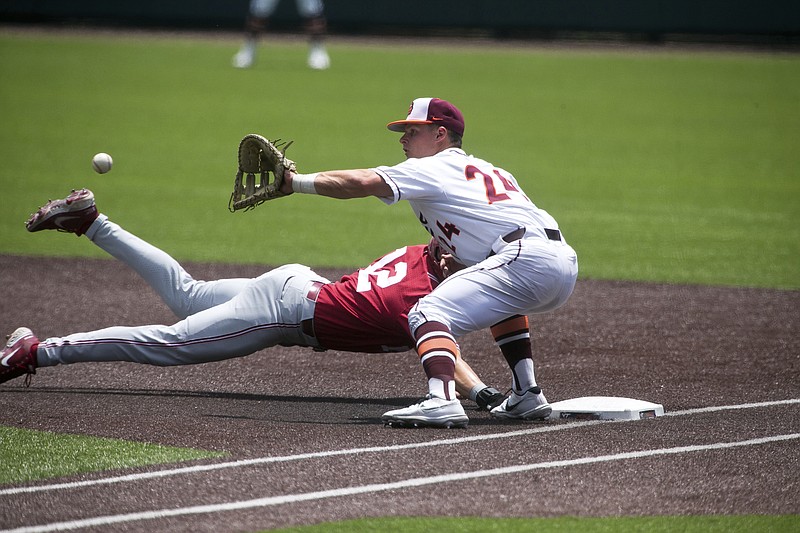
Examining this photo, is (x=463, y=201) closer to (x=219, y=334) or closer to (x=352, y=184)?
(x=352, y=184)

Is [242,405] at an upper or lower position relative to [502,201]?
lower

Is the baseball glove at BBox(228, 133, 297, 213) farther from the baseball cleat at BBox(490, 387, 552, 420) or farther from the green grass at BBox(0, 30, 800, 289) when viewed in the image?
the green grass at BBox(0, 30, 800, 289)

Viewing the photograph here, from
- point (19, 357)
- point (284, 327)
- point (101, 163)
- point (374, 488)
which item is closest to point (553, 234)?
point (284, 327)

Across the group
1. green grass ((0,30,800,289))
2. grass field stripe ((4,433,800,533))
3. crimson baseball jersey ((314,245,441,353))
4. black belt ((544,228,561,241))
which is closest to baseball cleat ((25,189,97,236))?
crimson baseball jersey ((314,245,441,353))

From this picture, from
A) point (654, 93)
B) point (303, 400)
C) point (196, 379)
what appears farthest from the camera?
point (654, 93)

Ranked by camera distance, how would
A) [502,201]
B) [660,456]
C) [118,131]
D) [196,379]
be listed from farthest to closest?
[118,131], [196,379], [502,201], [660,456]

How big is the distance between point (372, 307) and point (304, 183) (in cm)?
75

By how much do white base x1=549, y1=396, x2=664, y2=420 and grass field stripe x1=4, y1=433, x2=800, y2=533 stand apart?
56 centimetres

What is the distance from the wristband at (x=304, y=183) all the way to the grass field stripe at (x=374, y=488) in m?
1.70

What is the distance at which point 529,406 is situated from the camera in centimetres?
606

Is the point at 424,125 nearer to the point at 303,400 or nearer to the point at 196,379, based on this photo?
the point at 303,400

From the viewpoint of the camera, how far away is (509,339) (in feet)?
20.6

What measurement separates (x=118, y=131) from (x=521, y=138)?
644 cm

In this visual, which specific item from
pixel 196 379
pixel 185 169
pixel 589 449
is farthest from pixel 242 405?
pixel 185 169
